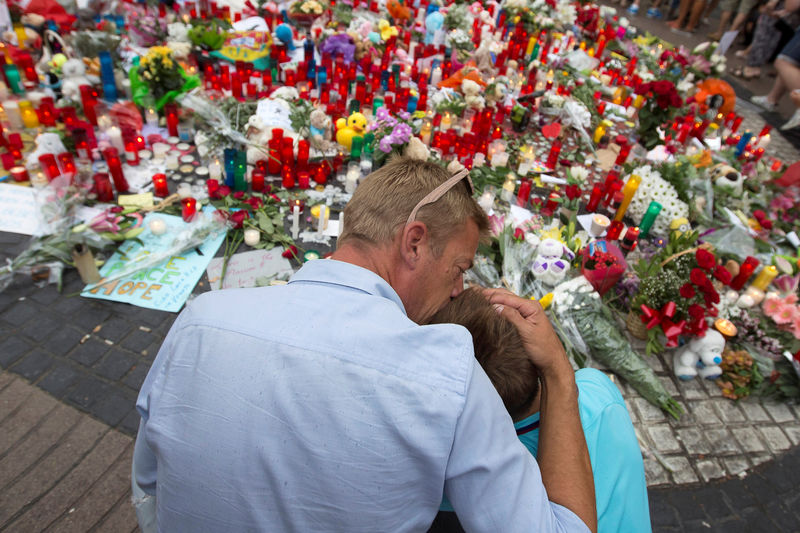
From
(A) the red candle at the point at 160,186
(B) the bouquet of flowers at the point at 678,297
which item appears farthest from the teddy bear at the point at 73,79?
(B) the bouquet of flowers at the point at 678,297

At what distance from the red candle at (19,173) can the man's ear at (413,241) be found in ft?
11.9

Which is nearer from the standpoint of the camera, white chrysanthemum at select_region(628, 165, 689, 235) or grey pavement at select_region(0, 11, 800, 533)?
grey pavement at select_region(0, 11, 800, 533)

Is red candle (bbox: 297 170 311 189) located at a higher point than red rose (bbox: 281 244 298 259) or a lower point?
higher

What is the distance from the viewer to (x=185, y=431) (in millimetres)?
918

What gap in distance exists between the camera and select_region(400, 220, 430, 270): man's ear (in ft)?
4.35

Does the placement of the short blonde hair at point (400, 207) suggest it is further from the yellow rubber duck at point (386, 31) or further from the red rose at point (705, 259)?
the yellow rubber duck at point (386, 31)

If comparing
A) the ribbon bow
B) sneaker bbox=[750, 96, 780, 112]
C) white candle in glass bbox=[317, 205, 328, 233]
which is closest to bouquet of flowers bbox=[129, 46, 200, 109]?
white candle in glass bbox=[317, 205, 328, 233]

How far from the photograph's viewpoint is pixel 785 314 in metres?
3.45

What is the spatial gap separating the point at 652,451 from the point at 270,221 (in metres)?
3.00

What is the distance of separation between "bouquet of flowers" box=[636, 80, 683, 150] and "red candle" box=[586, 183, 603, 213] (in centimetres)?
146

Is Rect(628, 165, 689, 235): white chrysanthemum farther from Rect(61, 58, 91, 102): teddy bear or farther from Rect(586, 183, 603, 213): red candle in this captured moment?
Rect(61, 58, 91, 102): teddy bear

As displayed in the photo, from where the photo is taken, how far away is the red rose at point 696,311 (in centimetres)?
289

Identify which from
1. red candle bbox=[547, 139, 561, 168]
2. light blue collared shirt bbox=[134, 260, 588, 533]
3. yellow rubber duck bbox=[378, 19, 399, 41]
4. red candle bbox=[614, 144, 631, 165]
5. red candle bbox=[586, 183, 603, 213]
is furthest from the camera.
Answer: yellow rubber duck bbox=[378, 19, 399, 41]

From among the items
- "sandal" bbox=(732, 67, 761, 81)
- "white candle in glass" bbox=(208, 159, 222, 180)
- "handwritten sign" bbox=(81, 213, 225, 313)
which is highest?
"sandal" bbox=(732, 67, 761, 81)
